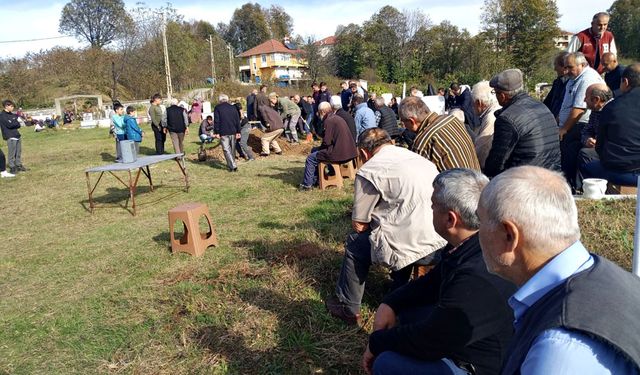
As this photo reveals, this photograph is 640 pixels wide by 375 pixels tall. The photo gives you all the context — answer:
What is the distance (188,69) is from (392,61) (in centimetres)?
2093

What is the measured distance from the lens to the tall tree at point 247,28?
7662 centimetres

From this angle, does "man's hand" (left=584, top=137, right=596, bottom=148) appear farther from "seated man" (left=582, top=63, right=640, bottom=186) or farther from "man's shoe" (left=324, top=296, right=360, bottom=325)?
"man's shoe" (left=324, top=296, right=360, bottom=325)

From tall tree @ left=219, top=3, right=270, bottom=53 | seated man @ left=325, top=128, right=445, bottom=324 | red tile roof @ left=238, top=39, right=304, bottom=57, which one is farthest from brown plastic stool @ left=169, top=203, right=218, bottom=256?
tall tree @ left=219, top=3, right=270, bottom=53

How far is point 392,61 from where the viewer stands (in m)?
48.8

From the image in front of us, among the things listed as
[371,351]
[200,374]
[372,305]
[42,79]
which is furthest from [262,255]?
[42,79]

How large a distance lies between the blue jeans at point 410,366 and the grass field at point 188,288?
34.2 inches

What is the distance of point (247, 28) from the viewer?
78.1 metres

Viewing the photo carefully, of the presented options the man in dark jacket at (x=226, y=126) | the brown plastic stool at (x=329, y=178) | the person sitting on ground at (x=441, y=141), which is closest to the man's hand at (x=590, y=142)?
the person sitting on ground at (x=441, y=141)

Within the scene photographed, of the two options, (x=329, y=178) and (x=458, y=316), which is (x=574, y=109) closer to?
(x=329, y=178)

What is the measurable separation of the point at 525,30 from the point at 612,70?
133 ft

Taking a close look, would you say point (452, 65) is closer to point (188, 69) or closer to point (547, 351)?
point (188, 69)

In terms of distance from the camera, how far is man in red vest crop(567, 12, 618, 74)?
602cm

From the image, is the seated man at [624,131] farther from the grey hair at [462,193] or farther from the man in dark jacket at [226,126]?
the man in dark jacket at [226,126]

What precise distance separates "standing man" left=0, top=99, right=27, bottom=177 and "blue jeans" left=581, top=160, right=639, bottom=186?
11.5 meters
